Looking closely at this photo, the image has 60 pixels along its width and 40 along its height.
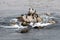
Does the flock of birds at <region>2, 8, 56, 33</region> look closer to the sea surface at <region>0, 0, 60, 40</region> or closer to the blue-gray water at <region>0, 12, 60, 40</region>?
the sea surface at <region>0, 0, 60, 40</region>

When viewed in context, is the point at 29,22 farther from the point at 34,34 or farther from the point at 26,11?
the point at 26,11

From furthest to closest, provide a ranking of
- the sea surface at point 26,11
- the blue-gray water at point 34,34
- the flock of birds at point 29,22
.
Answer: the flock of birds at point 29,22 < the sea surface at point 26,11 < the blue-gray water at point 34,34

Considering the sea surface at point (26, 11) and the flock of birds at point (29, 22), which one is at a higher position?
the flock of birds at point (29, 22)

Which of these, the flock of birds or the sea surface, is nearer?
the sea surface

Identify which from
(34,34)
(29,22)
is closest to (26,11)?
(29,22)

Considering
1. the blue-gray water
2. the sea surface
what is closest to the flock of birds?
the sea surface

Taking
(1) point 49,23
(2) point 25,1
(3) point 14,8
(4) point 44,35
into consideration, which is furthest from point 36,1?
(4) point 44,35

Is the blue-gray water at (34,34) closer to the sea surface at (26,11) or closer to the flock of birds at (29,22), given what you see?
the sea surface at (26,11)

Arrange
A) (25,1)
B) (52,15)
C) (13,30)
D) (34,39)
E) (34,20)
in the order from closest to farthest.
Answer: (34,39) → (13,30) → (34,20) → (52,15) → (25,1)

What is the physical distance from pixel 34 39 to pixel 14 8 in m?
22.0

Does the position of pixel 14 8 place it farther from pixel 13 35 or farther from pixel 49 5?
pixel 13 35

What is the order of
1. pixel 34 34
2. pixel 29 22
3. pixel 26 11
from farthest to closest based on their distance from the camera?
pixel 26 11 < pixel 29 22 < pixel 34 34

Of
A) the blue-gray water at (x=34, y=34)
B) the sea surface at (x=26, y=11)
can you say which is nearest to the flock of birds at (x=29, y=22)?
the sea surface at (x=26, y=11)

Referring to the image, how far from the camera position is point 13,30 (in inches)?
1778
